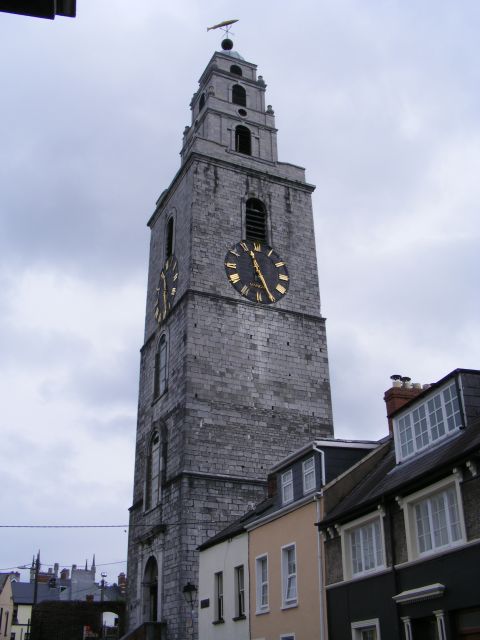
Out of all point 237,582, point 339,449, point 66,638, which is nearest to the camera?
point 339,449

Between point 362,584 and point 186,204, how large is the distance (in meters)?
21.5

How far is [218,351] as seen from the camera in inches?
1129

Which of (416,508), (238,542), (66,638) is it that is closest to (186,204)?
(238,542)

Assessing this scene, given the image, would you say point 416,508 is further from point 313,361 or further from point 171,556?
point 313,361

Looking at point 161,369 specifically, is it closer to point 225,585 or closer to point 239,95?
point 225,585

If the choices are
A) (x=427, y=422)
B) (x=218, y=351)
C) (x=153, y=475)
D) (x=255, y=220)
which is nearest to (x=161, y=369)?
(x=218, y=351)

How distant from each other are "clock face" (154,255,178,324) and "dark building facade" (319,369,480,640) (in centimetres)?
1665

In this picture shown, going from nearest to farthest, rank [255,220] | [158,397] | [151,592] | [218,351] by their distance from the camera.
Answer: [151,592]
[218,351]
[158,397]
[255,220]

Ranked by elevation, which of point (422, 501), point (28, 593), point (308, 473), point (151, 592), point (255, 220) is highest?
point (255, 220)

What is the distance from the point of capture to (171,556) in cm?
2523

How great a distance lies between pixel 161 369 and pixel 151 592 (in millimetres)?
8861

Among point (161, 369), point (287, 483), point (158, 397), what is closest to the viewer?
point (287, 483)

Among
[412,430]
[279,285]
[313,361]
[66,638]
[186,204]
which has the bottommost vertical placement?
[66,638]

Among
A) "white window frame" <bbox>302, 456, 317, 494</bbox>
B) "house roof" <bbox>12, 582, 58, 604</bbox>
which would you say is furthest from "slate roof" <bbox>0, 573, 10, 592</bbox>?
"white window frame" <bbox>302, 456, 317, 494</bbox>
